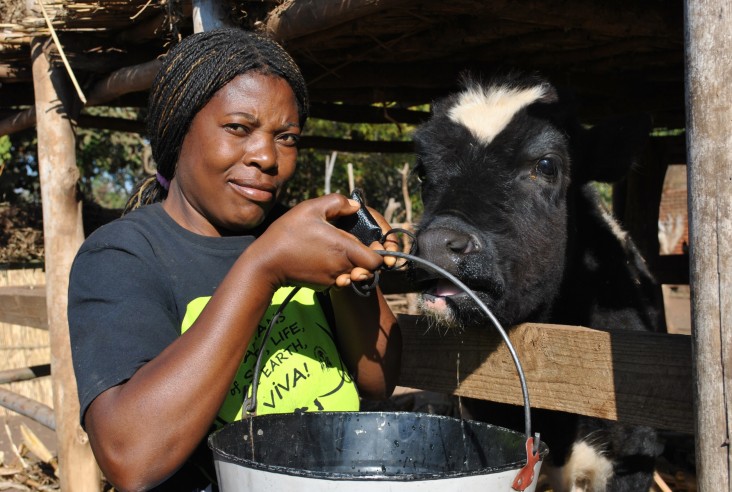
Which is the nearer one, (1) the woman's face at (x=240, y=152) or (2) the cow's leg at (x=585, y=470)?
(1) the woman's face at (x=240, y=152)

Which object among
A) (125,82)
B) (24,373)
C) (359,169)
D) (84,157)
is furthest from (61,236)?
(359,169)

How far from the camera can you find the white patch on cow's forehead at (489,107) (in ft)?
10.1

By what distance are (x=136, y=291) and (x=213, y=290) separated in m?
0.23

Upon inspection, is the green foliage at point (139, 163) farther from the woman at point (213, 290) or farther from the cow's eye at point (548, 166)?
the woman at point (213, 290)

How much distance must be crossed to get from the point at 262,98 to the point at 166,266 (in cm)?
49

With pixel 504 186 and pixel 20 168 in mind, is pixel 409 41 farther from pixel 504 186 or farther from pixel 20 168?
pixel 20 168

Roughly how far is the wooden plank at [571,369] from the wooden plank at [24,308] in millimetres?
3679

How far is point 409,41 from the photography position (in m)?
4.02

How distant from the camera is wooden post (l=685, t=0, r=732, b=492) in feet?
4.68

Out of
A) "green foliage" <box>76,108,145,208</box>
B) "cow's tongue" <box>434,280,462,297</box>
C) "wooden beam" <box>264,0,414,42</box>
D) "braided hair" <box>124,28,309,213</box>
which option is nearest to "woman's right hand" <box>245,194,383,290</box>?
"braided hair" <box>124,28,309,213</box>

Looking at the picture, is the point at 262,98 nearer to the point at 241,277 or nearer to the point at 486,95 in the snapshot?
the point at 241,277

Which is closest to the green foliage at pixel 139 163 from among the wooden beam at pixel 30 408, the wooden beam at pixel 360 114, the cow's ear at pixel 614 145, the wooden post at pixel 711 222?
the wooden beam at pixel 360 114

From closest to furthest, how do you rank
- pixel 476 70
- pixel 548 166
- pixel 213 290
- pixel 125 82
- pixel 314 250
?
pixel 314 250 < pixel 213 290 < pixel 548 166 < pixel 125 82 < pixel 476 70

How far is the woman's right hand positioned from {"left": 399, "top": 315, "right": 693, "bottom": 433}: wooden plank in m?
0.74
